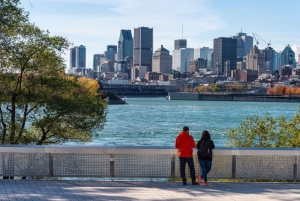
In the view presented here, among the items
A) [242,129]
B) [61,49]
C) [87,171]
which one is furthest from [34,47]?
[87,171]

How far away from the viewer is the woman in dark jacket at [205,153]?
1337 centimetres

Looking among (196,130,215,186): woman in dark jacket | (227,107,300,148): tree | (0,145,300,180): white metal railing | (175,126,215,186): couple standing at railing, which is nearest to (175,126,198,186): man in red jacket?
(175,126,215,186): couple standing at railing

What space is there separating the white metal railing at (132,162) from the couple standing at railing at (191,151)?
57cm

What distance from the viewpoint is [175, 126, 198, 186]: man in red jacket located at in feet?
43.7

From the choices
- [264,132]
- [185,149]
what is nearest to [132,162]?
[185,149]

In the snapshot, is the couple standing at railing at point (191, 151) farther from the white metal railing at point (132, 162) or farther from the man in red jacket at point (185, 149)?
the white metal railing at point (132, 162)

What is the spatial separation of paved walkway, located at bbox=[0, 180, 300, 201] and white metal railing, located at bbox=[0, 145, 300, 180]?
0.63m

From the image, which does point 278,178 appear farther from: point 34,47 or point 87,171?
point 34,47

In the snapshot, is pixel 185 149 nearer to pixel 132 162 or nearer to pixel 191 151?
pixel 191 151

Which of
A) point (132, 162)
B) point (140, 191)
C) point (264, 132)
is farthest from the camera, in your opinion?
point (264, 132)

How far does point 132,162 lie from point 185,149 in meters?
1.39

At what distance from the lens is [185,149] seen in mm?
13367

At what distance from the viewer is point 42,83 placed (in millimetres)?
23859

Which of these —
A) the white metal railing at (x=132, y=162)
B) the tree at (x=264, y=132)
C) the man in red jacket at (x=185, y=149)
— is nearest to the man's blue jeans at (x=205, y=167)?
the man in red jacket at (x=185, y=149)
